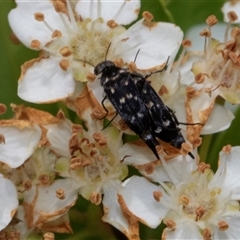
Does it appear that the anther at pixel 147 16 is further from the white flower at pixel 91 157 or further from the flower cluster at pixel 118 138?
the white flower at pixel 91 157

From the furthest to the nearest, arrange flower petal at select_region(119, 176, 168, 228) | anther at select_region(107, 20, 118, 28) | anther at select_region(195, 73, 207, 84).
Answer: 1. anther at select_region(107, 20, 118, 28)
2. anther at select_region(195, 73, 207, 84)
3. flower petal at select_region(119, 176, 168, 228)

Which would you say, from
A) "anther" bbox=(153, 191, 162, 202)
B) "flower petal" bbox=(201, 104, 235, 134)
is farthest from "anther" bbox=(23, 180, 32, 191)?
"flower petal" bbox=(201, 104, 235, 134)

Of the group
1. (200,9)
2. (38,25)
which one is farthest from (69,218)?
(200,9)

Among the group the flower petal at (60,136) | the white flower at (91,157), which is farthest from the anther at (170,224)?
the flower petal at (60,136)

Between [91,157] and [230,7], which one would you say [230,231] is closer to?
[91,157]

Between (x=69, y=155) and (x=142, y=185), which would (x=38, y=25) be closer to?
(x=69, y=155)

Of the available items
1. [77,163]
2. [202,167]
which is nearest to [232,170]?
[202,167]

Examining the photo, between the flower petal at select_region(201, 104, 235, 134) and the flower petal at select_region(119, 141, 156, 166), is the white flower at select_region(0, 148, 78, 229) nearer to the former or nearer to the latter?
the flower petal at select_region(119, 141, 156, 166)
